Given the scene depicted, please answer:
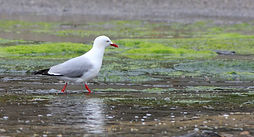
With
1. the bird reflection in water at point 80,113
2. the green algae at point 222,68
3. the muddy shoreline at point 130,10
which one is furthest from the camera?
the muddy shoreline at point 130,10

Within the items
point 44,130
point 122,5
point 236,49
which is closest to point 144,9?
point 122,5

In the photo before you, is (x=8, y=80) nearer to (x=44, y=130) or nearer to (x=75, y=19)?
(x=44, y=130)

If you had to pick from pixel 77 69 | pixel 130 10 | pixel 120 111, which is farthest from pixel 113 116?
pixel 130 10

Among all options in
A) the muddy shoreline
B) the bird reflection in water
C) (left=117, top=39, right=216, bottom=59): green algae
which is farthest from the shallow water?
the muddy shoreline

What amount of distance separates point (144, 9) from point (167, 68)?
94.6 ft

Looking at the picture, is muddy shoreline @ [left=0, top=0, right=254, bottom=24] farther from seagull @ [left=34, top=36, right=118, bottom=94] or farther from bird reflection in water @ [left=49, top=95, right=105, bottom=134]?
bird reflection in water @ [left=49, top=95, right=105, bottom=134]

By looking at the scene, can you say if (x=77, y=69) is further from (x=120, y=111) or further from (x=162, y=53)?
(x=162, y=53)

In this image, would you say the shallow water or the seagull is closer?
the shallow water

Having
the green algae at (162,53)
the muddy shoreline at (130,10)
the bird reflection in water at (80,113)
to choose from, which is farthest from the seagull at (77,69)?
the muddy shoreline at (130,10)

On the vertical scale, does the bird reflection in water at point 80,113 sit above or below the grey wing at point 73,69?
below

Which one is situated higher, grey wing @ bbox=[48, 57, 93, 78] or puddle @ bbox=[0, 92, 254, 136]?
grey wing @ bbox=[48, 57, 93, 78]

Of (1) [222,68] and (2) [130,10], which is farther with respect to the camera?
(2) [130,10]

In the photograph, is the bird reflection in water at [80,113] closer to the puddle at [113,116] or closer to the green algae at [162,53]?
the puddle at [113,116]

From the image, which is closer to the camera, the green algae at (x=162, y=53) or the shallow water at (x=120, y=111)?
the shallow water at (x=120, y=111)
